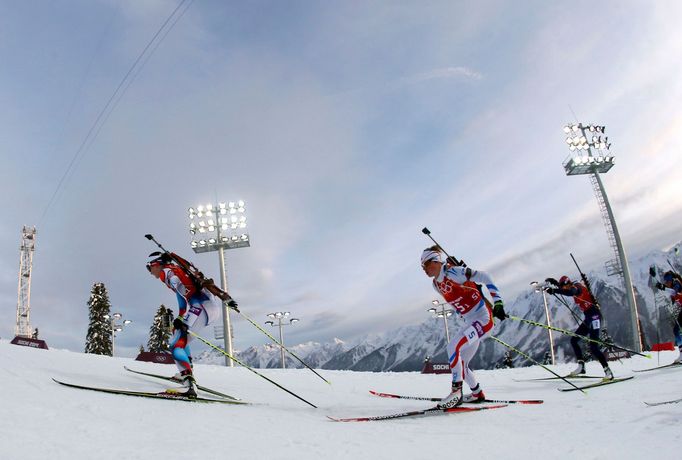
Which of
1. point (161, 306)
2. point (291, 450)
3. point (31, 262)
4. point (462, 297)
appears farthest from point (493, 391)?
point (31, 262)

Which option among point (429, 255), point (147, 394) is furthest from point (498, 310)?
point (147, 394)

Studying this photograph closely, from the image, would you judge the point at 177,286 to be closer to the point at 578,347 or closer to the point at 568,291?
the point at 568,291

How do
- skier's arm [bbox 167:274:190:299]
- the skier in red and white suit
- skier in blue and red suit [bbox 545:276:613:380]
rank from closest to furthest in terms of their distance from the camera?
the skier in red and white suit, skier's arm [bbox 167:274:190:299], skier in blue and red suit [bbox 545:276:613:380]

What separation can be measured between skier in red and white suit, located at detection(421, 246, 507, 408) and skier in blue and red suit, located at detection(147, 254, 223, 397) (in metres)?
3.65

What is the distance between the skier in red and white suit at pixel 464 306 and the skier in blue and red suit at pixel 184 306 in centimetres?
365

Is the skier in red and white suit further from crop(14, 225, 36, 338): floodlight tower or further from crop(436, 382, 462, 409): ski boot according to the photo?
crop(14, 225, 36, 338): floodlight tower

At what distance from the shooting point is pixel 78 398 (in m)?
5.17

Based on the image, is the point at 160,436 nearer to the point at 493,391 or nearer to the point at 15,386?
the point at 15,386

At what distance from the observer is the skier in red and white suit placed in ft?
21.6

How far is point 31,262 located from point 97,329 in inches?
420

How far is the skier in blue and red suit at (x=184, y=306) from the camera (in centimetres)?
669

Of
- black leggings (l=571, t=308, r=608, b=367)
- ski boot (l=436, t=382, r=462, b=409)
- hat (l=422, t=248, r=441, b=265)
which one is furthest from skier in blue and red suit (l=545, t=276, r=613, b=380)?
ski boot (l=436, t=382, r=462, b=409)

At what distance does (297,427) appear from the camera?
4.76 metres

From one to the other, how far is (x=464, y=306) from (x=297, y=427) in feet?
11.3
